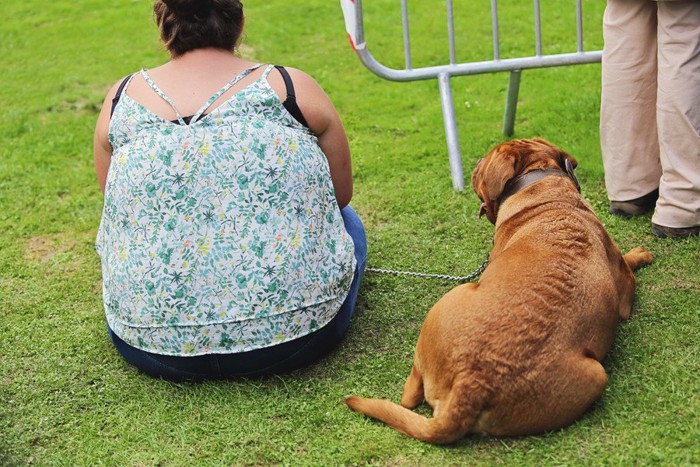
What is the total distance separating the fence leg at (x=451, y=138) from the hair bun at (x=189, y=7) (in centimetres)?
233

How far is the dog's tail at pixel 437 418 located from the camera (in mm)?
3057

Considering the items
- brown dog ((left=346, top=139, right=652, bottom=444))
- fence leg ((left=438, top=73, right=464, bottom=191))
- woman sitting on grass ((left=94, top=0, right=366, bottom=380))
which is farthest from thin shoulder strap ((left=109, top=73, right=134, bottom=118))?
fence leg ((left=438, top=73, right=464, bottom=191))

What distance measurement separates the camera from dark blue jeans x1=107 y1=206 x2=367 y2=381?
3686mm

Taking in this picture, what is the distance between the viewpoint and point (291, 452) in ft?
10.9

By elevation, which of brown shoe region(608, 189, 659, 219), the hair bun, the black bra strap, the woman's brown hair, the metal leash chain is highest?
the hair bun

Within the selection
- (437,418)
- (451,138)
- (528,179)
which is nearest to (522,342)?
(437,418)

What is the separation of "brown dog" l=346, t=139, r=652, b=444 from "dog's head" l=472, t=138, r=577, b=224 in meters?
0.31

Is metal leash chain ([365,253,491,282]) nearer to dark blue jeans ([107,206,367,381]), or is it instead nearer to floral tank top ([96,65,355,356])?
dark blue jeans ([107,206,367,381])

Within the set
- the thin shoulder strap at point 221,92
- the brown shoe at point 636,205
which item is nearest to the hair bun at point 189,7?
the thin shoulder strap at point 221,92

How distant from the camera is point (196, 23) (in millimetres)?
3637

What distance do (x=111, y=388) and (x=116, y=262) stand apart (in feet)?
1.91

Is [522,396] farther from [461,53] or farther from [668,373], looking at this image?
[461,53]

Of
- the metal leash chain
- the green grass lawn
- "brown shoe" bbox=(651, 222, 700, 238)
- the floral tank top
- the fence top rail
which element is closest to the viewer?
the green grass lawn

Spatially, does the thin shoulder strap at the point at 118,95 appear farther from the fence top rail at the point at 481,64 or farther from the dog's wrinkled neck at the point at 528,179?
the fence top rail at the point at 481,64
